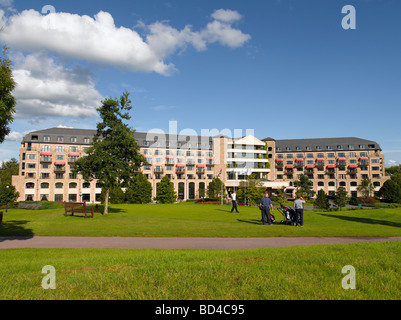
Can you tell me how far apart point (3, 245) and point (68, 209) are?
40.0ft

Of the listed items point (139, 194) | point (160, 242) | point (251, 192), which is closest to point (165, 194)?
point (139, 194)

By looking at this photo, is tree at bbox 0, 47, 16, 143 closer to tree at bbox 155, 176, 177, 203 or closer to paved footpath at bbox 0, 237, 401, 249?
paved footpath at bbox 0, 237, 401, 249

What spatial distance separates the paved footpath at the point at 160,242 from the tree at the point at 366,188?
8237 cm

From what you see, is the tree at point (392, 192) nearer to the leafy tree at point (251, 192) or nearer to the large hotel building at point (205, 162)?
the large hotel building at point (205, 162)

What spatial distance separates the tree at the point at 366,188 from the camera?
84125 mm

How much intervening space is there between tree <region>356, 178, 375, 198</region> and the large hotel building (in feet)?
20.7

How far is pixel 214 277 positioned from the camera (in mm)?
5582

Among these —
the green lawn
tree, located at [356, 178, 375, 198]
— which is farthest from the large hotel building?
the green lawn

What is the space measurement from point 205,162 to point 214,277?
83.6m

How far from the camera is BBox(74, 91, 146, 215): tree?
26.0 metres

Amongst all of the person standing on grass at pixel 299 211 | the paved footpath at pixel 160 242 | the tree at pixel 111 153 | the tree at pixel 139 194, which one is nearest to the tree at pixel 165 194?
the tree at pixel 139 194

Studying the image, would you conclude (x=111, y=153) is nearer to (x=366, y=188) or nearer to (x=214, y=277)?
(x=214, y=277)

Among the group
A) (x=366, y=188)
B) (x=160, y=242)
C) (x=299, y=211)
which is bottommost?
(x=366, y=188)
